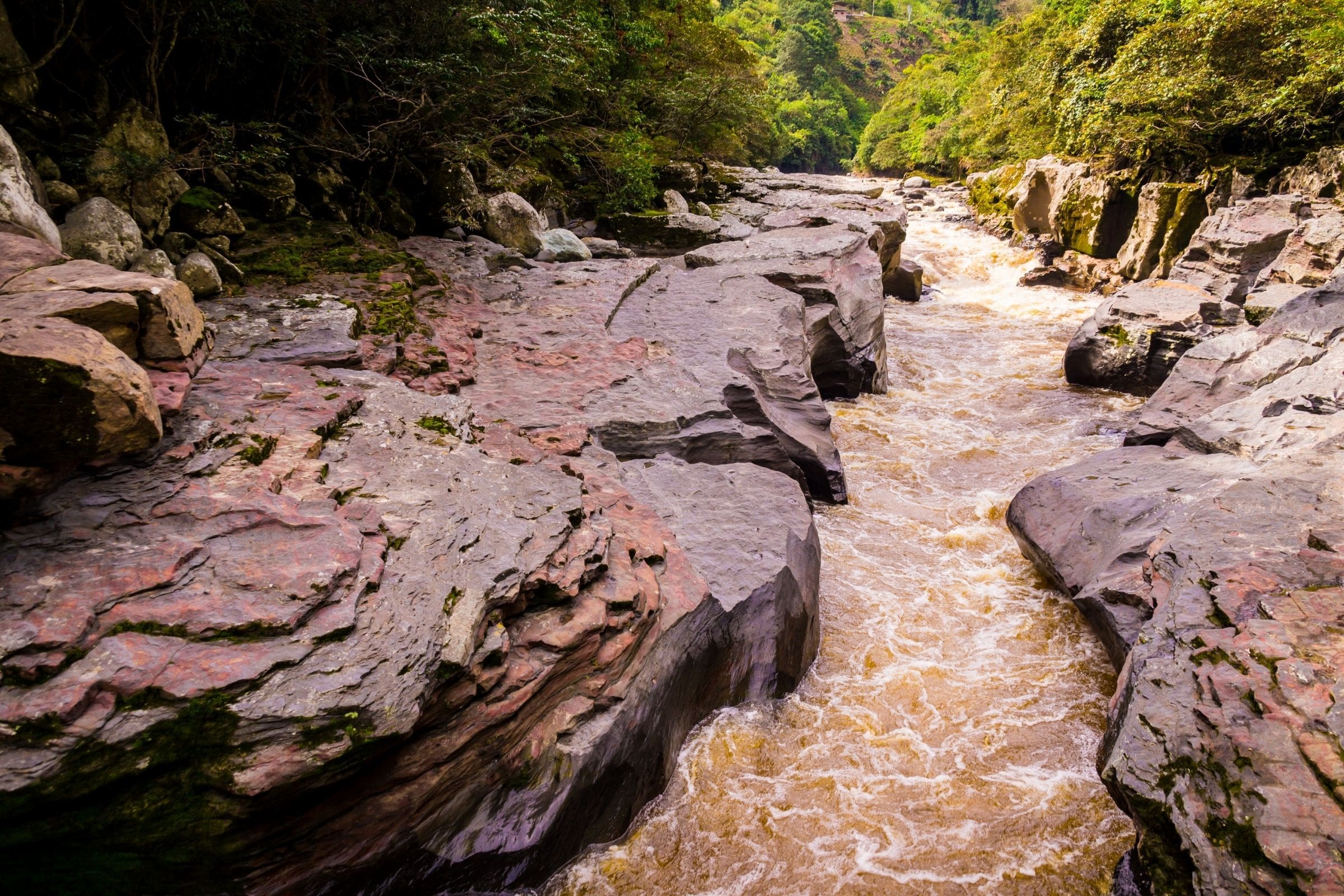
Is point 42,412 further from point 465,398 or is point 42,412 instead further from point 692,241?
point 692,241

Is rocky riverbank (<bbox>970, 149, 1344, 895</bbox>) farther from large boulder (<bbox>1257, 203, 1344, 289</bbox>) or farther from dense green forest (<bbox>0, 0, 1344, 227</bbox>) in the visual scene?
dense green forest (<bbox>0, 0, 1344, 227</bbox>)

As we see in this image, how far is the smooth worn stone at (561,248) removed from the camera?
851 centimetres

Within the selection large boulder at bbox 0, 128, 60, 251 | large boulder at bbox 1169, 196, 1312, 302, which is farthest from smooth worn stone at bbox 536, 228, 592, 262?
large boulder at bbox 1169, 196, 1312, 302

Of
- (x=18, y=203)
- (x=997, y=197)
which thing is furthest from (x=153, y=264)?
(x=997, y=197)

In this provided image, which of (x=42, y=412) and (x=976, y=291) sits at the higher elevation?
(x=42, y=412)

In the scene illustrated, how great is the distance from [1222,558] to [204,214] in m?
7.58

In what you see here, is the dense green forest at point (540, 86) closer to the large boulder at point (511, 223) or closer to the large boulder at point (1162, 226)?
the large boulder at point (511, 223)

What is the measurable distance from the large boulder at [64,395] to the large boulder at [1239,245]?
40.4 ft

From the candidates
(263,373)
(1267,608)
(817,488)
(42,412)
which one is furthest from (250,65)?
(1267,608)

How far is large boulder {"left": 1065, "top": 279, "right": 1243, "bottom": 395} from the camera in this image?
801cm

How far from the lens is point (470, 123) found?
24.7 feet

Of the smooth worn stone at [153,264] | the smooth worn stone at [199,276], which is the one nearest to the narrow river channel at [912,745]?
the smooth worn stone at [153,264]

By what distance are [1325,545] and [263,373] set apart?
6.03 meters

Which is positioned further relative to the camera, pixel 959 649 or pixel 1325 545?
pixel 959 649
